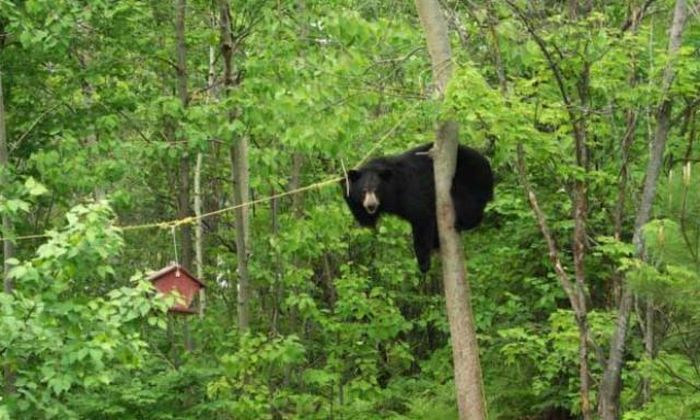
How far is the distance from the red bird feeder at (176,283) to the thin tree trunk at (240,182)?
15.3ft

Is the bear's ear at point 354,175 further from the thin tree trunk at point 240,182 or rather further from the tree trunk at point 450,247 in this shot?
the thin tree trunk at point 240,182

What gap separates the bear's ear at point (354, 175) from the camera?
832 centimetres

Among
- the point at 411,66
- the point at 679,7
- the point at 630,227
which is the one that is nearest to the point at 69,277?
the point at 411,66

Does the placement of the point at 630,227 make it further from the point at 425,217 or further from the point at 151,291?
the point at 151,291

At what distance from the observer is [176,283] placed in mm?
7316

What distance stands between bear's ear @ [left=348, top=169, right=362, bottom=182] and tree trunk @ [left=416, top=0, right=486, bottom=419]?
168cm

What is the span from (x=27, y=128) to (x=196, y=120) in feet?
7.19

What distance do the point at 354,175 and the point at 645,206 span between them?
2329 millimetres

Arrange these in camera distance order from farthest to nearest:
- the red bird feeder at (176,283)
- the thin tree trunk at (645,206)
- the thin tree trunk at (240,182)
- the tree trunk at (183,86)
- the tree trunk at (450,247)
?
the tree trunk at (183,86), the thin tree trunk at (240,182), the thin tree trunk at (645,206), the red bird feeder at (176,283), the tree trunk at (450,247)

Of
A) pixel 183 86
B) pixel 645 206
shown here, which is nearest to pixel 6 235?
pixel 183 86

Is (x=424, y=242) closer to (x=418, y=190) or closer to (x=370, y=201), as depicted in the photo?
(x=418, y=190)

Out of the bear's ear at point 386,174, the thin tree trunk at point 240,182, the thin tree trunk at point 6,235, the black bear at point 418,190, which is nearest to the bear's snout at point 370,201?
the black bear at point 418,190

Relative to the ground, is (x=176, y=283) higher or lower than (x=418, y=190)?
lower

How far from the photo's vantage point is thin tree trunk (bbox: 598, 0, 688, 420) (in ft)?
24.1
